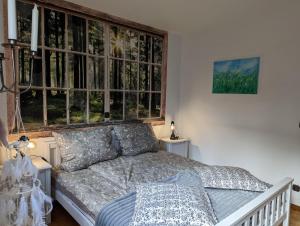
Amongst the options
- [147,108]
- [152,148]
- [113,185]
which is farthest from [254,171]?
[113,185]

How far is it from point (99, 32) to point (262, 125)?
7.96ft

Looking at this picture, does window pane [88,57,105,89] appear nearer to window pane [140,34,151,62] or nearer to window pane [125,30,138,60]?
window pane [125,30,138,60]

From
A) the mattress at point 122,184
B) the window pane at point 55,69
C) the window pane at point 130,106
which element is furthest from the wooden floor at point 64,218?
the window pane at point 130,106

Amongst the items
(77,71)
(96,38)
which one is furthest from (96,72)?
(96,38)

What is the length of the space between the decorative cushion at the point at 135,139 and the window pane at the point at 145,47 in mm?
1097

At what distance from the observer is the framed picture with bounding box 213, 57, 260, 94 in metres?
2.92

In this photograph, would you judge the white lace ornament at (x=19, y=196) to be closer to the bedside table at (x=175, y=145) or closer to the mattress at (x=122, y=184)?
the mattress at (x=122, y=184)

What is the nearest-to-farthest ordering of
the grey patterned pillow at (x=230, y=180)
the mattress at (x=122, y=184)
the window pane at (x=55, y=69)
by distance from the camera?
1. the mattress at (x=122, y=184)
2. the grey patterned pillow at (x=230, y=180)
3. the window pane at (x=55, y=69)

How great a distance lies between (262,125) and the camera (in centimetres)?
289

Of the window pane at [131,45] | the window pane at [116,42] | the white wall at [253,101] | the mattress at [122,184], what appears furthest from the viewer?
the window pane at [131,45]

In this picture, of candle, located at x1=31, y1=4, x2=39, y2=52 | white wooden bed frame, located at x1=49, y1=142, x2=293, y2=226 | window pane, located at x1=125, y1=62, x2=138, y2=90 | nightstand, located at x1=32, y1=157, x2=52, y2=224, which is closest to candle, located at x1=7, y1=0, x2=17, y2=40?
candle, located at x1=31, y1=4, x2=39, y2=52

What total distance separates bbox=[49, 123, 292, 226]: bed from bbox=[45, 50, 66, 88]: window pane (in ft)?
2.27

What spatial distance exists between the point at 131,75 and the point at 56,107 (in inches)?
46.3

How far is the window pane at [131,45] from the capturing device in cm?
319
